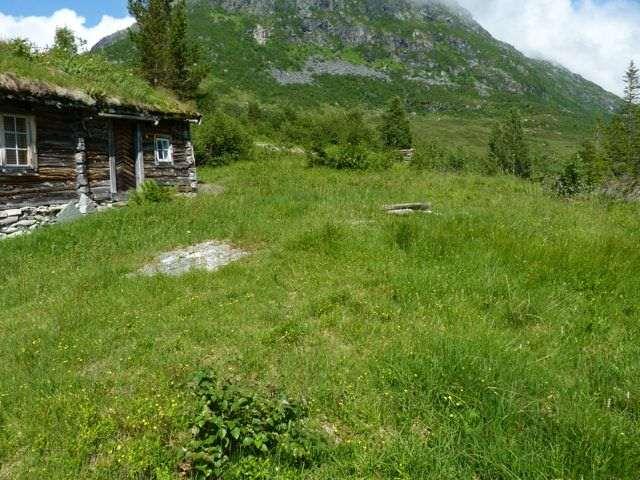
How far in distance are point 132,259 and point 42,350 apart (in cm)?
338

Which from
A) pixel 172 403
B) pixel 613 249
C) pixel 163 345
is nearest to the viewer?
pixel 172 403

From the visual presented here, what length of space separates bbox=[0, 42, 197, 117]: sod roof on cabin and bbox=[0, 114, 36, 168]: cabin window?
41.4 inches

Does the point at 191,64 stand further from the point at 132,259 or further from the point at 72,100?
the point at 132,259

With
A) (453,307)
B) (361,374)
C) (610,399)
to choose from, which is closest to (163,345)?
(361,374)

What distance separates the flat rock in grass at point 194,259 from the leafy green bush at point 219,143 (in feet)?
65.3

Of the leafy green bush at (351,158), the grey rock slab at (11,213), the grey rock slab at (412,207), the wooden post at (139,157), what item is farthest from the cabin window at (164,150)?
the grey rock slab at (412,207)

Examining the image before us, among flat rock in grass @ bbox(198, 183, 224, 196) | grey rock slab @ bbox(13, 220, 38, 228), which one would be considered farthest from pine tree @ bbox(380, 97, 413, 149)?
grey rock slab @ bbox(13, 220, 38, 228)

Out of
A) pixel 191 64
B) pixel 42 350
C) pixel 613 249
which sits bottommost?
pixel 42 350

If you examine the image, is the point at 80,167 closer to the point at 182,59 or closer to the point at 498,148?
the point at 182,59

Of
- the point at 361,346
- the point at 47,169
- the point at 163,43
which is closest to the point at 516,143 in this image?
the point at 163,43

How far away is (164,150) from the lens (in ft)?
57.5

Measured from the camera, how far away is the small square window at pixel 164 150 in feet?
56.6

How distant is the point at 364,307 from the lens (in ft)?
18.1

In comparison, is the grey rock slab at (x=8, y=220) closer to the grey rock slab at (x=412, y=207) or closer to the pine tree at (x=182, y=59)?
the grey rock slab at (x=412, y=207)
